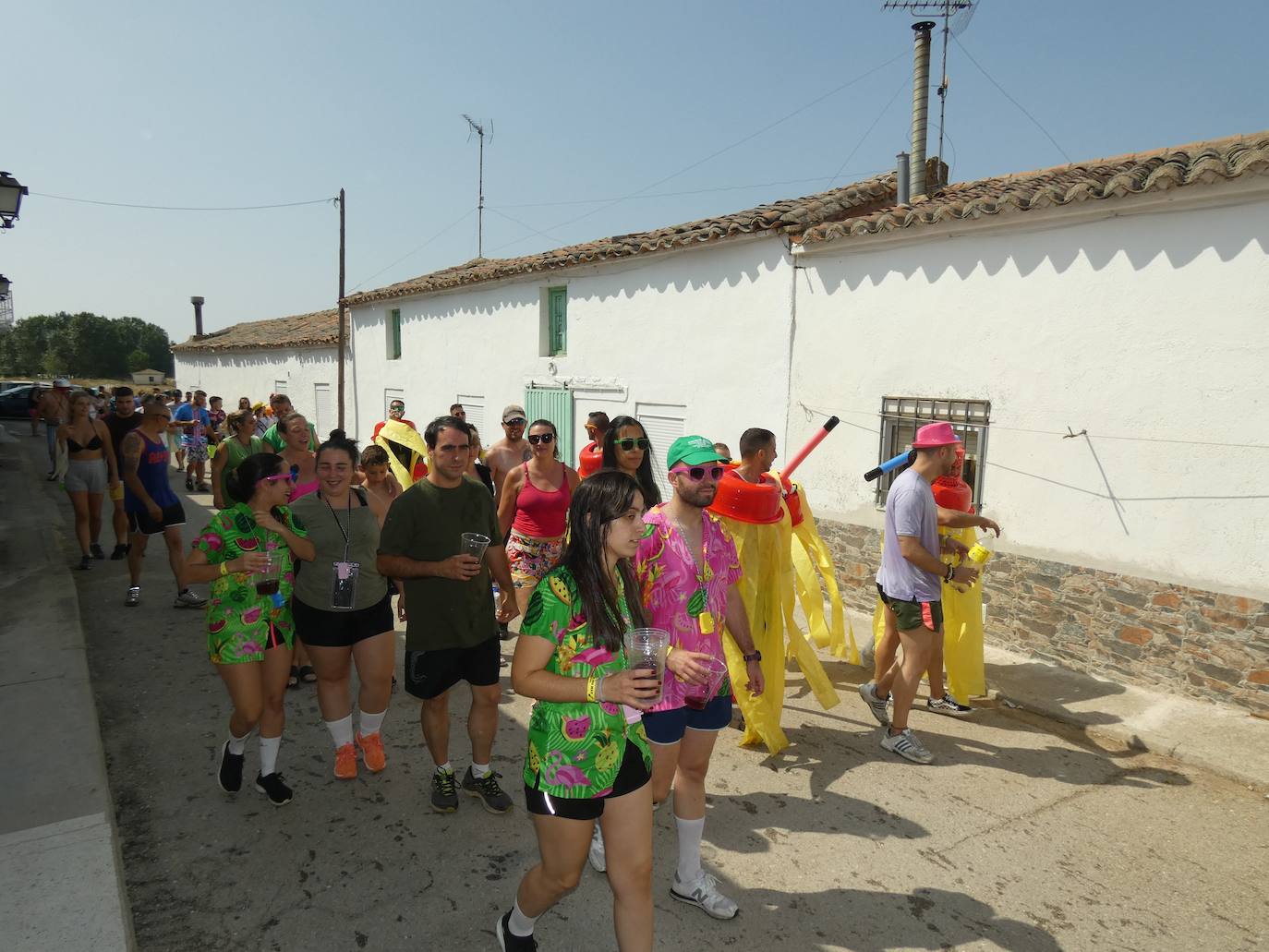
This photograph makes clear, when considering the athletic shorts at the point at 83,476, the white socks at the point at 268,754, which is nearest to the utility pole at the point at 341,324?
the athletic shorts at the point at 83,476

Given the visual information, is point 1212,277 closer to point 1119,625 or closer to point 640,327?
point 1119,625

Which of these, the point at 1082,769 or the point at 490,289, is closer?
the point at 1082,769

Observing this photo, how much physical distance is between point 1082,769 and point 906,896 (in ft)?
6.47

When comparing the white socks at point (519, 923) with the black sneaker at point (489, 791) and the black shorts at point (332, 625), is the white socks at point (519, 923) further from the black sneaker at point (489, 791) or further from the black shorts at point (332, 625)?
the black shorts at point (332, 625)

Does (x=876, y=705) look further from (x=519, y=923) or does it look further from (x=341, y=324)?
(x=341, y=324)

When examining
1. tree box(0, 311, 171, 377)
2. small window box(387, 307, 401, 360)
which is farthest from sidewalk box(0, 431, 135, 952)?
tree box(0, 311, 171, 377)

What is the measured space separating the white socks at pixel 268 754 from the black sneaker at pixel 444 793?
0.80m

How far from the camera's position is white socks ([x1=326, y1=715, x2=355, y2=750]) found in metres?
3.96

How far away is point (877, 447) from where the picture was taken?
7793 millimetres

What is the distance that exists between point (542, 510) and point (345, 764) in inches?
77.2

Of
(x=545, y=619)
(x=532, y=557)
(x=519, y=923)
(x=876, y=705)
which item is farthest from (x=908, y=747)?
(x=545, y=619)

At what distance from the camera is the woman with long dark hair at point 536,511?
5207 mm

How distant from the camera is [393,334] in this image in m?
18.3

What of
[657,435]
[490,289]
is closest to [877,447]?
[657,435]
